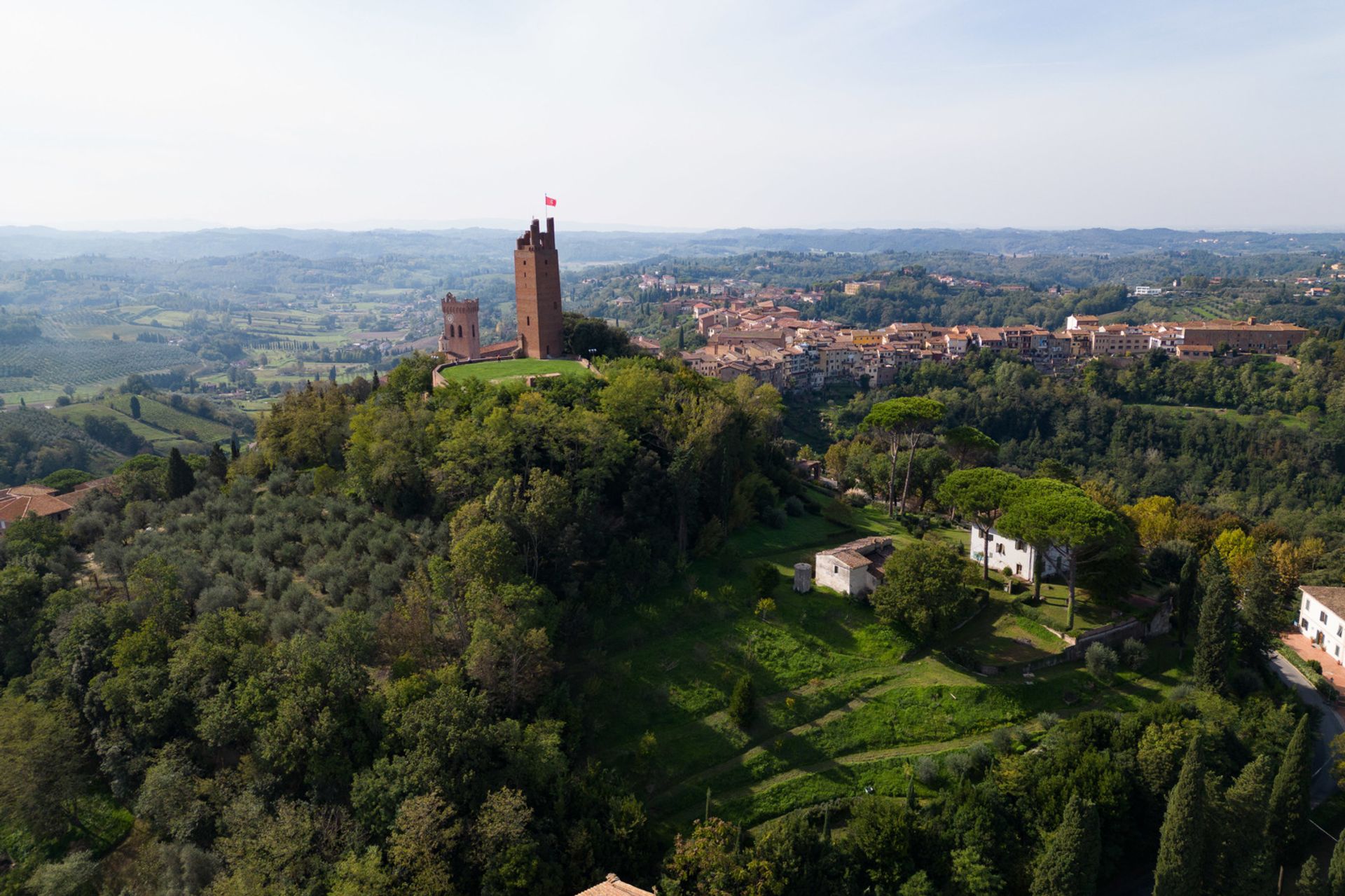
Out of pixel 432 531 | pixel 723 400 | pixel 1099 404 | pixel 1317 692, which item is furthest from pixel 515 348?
pixel 1099 404

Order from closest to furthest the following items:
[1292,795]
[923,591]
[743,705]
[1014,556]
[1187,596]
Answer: [1292,795] < [743,705] < [923,591] < [1187,596] < [1014,556]

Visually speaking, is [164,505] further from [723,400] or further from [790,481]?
[790,481]

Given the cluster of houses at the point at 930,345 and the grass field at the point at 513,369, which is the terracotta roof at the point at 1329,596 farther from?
the cluster of houses at the point at 930,345

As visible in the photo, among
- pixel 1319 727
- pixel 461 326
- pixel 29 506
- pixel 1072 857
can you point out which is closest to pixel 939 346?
pixel 461 326

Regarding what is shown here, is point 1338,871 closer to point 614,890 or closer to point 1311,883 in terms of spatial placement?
point 1311,883

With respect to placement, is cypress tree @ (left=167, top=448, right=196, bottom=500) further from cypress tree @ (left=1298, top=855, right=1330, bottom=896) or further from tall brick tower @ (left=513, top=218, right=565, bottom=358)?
cypress tree @ (left=1298, top=855, right=1330, bottom=896)

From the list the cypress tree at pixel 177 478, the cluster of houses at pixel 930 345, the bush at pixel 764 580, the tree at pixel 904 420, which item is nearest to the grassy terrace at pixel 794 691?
the bush at pixel 764 580

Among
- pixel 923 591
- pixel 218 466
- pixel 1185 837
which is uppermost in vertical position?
pixel 218 466
